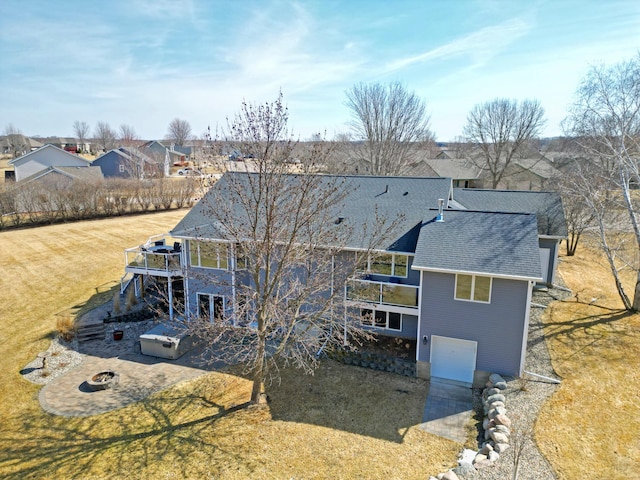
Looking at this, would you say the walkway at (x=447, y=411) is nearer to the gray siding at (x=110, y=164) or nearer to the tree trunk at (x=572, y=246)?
the tree trunk at (x=572, y=246)

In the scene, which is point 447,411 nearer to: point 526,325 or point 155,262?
point 526,325

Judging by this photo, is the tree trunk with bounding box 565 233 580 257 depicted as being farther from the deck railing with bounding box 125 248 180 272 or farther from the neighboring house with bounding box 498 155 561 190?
the deck railing with bounding box 125 248 180 272

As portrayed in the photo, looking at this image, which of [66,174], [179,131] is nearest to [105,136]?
[179,131]

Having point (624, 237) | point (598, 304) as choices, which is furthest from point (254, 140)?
point (624, 237)

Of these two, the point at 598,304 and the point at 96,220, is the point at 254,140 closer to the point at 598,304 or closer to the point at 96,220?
the point at 598,304

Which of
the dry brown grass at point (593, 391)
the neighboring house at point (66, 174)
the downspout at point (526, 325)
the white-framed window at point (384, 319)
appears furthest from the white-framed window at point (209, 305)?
the neighboring house at point (66, 174)

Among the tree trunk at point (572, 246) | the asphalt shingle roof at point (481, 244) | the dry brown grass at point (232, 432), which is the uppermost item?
the asphalt shingle roof at point (481, 244)

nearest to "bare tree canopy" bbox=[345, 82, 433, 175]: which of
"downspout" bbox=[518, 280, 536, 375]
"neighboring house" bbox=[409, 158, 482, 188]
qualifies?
"neighboring house" bbox=[409, 158, 482, 188]
